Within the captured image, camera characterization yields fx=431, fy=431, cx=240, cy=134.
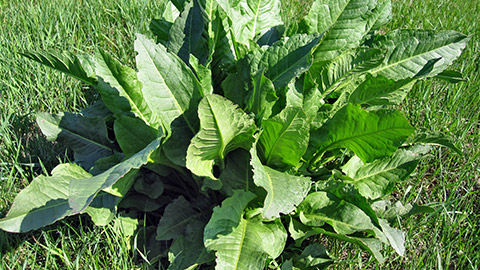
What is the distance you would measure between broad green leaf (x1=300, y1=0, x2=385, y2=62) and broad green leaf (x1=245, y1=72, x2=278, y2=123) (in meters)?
0.35

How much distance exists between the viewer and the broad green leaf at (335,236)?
4.96 ft

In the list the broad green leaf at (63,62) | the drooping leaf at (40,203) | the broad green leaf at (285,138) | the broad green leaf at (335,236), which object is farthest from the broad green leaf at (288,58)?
the drooping leaf at (40,203)

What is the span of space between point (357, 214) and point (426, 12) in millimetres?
2679

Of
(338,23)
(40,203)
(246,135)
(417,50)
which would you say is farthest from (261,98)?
(40,203)

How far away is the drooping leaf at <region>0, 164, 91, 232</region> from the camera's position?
58.7 inches

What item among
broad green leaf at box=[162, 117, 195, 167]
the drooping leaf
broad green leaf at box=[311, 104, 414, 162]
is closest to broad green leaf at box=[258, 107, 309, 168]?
broad green leaf at box=[311, 104, 414, 162]

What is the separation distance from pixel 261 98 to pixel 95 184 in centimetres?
65

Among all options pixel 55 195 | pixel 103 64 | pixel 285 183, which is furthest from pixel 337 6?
pixel 55 195

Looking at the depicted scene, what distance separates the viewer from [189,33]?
5.79ft

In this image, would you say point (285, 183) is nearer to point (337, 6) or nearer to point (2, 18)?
point (337, 6)

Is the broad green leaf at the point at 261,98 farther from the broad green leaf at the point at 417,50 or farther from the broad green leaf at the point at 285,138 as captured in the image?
the broad green leaf at the point at 417,50

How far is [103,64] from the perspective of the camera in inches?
61.5

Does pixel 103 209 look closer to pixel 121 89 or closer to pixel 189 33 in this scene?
pixel 121 89

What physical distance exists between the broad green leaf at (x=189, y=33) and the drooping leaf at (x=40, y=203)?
0.63m
